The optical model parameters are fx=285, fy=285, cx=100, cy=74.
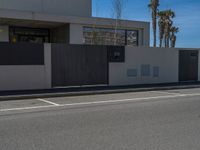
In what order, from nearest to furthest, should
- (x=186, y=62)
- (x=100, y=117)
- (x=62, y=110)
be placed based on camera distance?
(x=100, y=117)
(x=62, y=110)
(x=186, y=62)

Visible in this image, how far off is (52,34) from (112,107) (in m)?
Result: 14.1

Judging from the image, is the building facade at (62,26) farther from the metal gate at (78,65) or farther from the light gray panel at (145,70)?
the light gray panel at (145,70)

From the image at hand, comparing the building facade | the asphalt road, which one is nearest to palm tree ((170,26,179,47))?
the building facade

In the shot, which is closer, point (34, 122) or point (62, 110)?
point (34, 122)

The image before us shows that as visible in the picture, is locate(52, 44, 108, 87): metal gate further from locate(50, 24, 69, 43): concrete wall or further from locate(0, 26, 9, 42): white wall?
locate(0, 26, 9, 42): white wall

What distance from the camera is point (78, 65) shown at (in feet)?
50.9

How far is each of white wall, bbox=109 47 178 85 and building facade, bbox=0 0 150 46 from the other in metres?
3.78

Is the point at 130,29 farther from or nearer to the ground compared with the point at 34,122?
farther from the ground

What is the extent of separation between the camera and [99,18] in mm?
20031

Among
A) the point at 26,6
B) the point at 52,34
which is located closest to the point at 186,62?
the point at 52,34

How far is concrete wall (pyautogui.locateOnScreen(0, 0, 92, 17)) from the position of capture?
67.5 ft

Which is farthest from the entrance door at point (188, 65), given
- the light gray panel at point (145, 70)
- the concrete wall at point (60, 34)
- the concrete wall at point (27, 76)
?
the concrete wall at point (27, 76)

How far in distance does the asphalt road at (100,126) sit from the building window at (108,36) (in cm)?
1047

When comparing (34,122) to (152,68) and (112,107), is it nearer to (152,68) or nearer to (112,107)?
(112,107)
